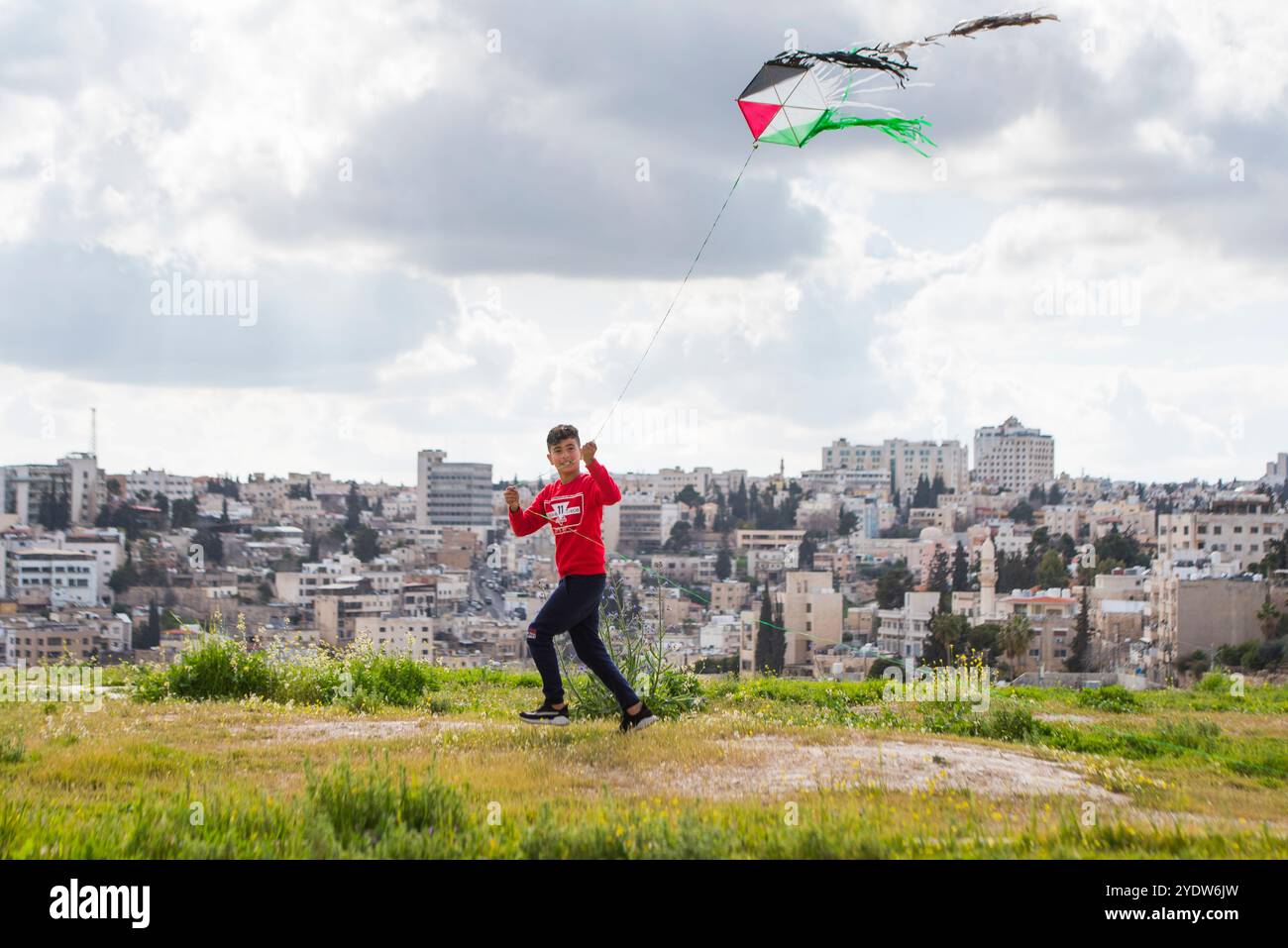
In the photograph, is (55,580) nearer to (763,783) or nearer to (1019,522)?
(763,783)

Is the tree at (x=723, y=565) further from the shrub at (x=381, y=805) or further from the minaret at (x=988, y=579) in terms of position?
the shrub at (x=381, y=805)

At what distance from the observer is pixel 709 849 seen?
4.59m

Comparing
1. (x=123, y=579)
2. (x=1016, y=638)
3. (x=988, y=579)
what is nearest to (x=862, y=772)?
(x=1016, y=638)

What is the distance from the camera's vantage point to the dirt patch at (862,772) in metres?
6.41

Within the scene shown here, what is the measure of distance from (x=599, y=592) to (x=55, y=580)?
5560cm

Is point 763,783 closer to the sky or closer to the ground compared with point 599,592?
closer to the ground

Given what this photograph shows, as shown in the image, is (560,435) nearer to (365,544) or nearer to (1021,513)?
(365,544)

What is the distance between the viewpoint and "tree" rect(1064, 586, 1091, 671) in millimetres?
54156

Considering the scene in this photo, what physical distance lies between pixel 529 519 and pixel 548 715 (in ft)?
4.74

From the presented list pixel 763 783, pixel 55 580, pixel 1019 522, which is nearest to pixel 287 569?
pixel 55 580

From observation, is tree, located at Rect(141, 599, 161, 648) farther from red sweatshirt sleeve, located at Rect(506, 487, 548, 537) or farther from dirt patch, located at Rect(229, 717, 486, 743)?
red sweatshirt sleeve, located at Rect(506, 487, 548, 537)

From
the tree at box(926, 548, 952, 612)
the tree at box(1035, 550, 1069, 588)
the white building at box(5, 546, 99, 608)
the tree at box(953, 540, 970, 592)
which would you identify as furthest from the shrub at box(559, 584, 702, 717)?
the tree at box(1035, 550, 1069, 588)

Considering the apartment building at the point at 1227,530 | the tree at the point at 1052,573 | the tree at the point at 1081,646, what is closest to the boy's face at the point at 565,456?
the tree at the point at 1081,646
